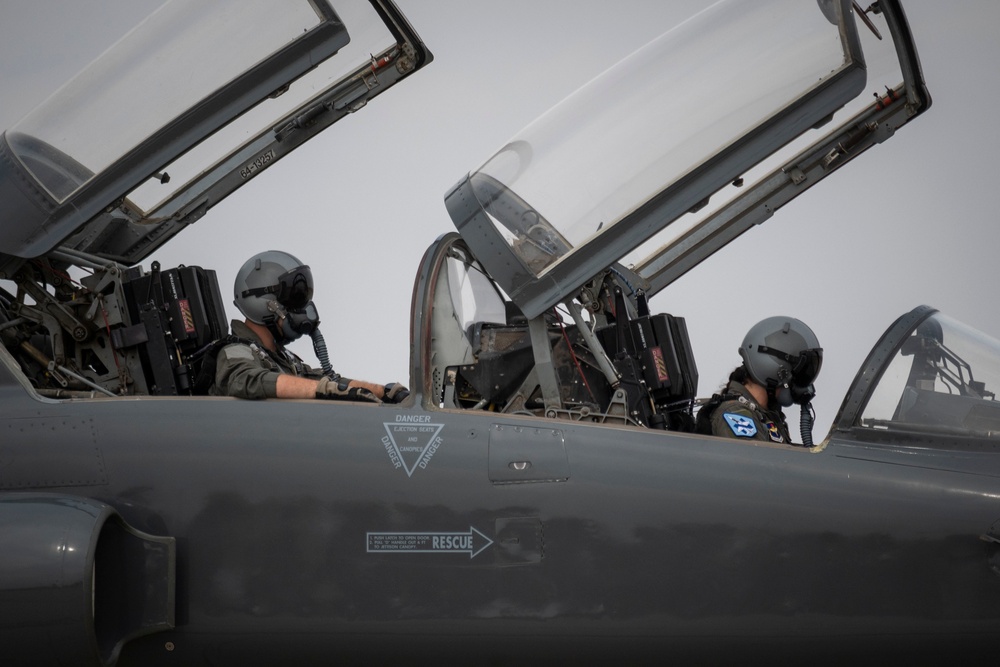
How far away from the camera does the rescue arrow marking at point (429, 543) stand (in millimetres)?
4402

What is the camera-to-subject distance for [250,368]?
16.4 ft

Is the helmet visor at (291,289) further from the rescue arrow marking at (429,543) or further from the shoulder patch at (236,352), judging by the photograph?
the rescue arrow marking at (429,543)

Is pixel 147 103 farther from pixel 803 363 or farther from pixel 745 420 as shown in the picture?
pixel 803 363

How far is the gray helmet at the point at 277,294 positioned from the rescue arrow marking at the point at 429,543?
5.76ft

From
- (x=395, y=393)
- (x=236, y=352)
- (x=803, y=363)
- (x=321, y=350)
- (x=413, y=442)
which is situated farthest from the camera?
(x=321, y=350)

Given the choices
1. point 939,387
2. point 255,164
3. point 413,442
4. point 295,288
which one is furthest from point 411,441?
point 255,164

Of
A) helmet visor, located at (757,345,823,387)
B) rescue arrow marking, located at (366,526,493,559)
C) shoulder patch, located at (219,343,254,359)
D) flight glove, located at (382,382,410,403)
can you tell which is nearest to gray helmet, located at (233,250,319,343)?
shoulder patch, located at (219,343,254,359)

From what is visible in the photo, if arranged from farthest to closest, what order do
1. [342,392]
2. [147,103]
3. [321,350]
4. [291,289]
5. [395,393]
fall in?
[321,350]
[291,289]
[147,103]
[395,393]
[342,392]

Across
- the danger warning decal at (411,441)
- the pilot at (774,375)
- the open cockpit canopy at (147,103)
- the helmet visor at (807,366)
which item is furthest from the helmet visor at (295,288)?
the helmet visor at (807,366)

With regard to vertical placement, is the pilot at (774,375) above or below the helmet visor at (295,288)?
below

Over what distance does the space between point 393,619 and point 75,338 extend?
8.12 feet

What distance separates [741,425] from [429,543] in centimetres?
168

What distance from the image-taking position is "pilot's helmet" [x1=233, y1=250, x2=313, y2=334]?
19.0ft

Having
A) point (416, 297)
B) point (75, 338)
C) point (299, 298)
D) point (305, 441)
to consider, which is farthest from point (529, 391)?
point (75, 338)
